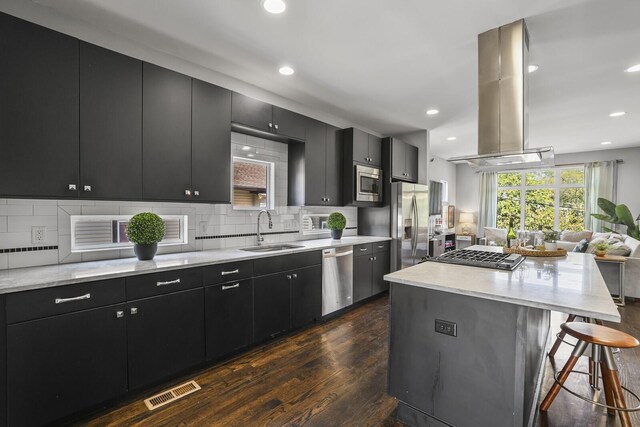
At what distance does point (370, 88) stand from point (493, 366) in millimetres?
2946

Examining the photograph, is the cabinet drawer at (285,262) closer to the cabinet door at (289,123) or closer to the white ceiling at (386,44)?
the cabinet door at (289,123)

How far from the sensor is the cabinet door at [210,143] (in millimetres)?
2711

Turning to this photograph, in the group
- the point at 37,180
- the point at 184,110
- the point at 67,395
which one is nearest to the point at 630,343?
the point at 67,395

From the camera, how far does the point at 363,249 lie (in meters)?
4.17

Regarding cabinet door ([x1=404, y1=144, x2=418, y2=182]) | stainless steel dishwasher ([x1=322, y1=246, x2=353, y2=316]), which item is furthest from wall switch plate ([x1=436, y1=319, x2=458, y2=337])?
cabinet door ([x1=404, y1=144, x2=418, y2=182])

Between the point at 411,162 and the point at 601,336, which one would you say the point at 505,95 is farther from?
the point at 411,162

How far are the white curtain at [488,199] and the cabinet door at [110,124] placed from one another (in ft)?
27.8

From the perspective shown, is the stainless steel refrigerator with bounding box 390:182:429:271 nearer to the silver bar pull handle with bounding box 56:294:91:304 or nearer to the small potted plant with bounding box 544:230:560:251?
the small potted plant with bounding box 544:230:560:251

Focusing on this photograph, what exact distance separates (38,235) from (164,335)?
3.62 ft

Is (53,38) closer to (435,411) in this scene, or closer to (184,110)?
(184,110)

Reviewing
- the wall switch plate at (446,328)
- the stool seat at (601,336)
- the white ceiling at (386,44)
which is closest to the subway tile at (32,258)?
the white ceiling at (386,44)

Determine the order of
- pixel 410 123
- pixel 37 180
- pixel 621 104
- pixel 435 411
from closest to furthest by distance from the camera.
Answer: pixel 435 411 < pixel 37 180 < pixel 621 104 < pixel 410 123

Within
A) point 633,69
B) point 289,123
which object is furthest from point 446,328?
point 633,69

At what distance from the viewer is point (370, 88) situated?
3.54 meters
